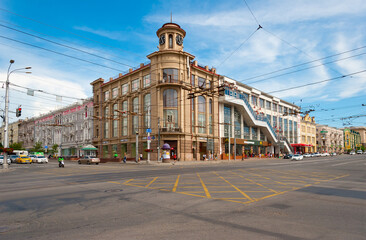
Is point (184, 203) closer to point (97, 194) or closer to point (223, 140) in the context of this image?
point (97, 194)

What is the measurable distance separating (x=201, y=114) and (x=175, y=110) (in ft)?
20.3

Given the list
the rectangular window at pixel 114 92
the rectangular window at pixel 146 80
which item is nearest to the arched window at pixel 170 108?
the rectangular window at pixel 146 80

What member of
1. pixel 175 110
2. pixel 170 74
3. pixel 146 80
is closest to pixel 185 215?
pixel 175 110

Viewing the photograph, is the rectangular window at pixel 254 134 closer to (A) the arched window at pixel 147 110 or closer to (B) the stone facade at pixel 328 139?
(A) the arched window at pixel 147 110

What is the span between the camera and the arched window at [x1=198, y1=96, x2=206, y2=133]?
4797cm

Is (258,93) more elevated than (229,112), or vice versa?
(258,93)

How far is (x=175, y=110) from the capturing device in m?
44.4

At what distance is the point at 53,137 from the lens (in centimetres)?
7825

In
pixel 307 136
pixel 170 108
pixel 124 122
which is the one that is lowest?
pixel 307 136

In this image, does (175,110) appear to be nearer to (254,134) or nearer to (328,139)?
(254,134)

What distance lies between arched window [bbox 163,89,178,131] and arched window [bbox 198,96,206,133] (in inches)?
217

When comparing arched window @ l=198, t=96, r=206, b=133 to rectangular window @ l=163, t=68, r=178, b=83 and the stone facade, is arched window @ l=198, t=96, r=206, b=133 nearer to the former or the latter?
rectangular window @ l=163, t=68, r=178, b=83

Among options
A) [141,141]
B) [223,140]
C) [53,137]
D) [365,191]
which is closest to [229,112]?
[223,140]

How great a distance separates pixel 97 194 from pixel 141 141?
3651 cm
